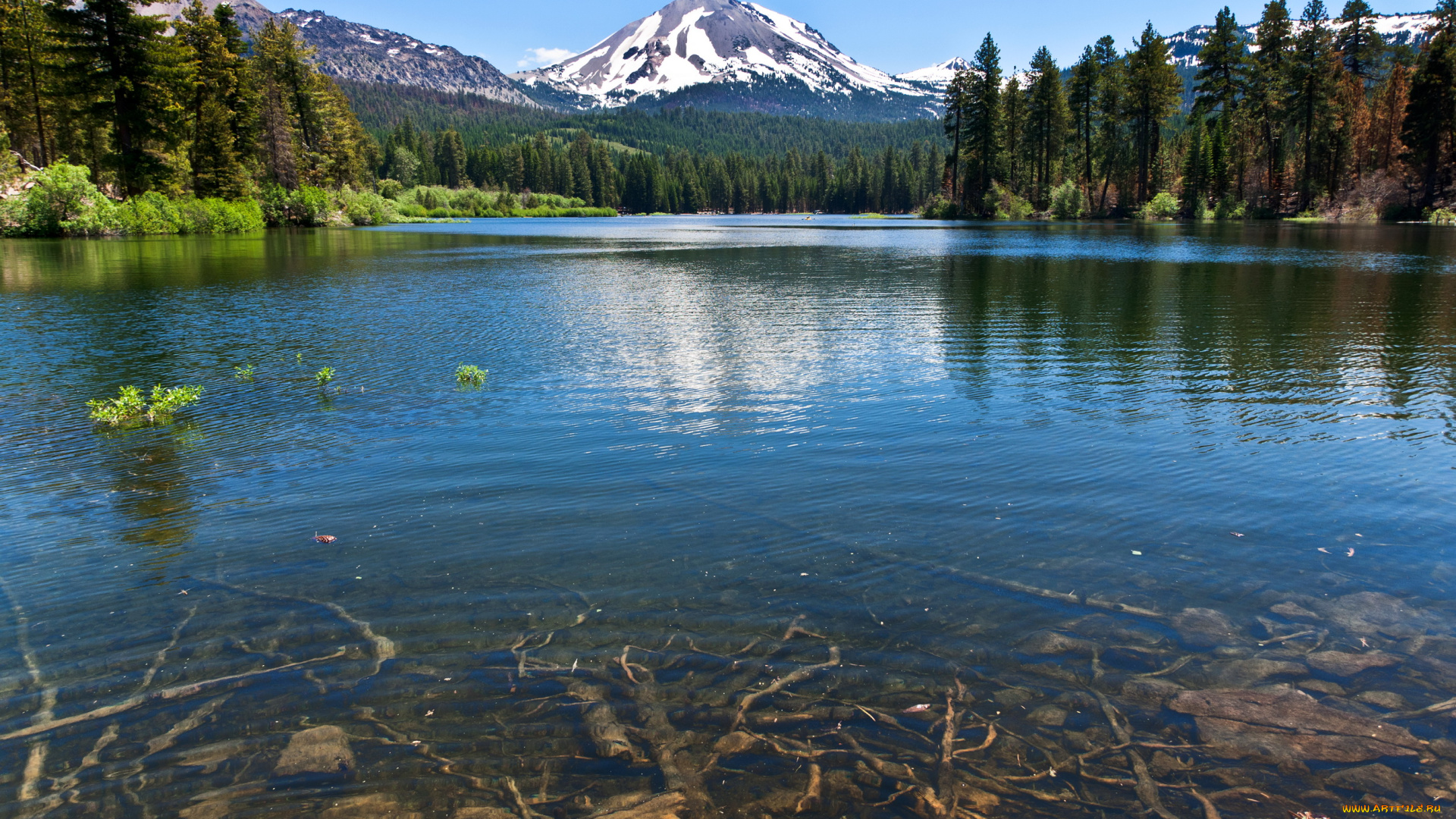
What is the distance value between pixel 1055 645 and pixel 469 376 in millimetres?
11059

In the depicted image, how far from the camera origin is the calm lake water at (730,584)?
4137 millimetres

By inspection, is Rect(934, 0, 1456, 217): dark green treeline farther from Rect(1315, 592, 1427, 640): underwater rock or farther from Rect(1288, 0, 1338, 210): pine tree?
Rect(1315, 592, 1427, 640): underwater rock

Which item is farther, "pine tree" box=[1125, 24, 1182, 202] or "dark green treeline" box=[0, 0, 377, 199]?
"pine tree" box=[1125, 24, 1182, 202]

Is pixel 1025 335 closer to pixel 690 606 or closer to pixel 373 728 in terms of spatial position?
pixel 690 606

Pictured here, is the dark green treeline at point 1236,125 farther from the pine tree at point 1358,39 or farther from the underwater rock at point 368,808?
the underwater rock at point 368,808

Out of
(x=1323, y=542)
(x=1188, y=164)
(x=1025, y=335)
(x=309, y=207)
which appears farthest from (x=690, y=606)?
(x=1188, y=164)

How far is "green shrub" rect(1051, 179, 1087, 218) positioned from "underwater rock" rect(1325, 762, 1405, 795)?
93.5 meters

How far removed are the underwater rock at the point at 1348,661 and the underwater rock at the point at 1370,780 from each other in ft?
3.27

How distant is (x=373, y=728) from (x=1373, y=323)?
2283 cm

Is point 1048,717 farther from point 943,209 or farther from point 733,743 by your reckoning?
A: point 943,209

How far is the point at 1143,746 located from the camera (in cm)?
429

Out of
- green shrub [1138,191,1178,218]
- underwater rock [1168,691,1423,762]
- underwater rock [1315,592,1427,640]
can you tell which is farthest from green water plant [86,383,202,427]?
green shrub [1138,191,1178,218]

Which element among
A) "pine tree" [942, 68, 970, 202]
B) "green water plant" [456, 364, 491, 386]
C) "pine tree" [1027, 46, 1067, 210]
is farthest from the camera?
"pine tree" [942, 68, 970, 202]

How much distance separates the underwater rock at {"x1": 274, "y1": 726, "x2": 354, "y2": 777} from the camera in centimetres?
414
